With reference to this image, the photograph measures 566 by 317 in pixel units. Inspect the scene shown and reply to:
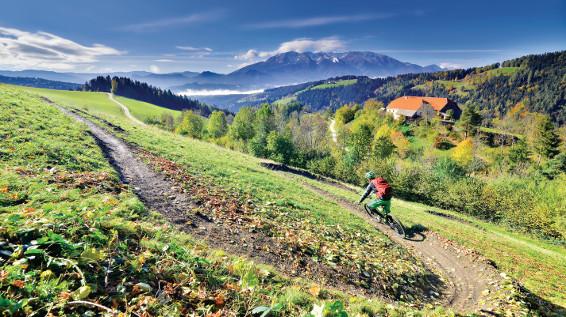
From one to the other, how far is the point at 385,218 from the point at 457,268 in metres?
4.49

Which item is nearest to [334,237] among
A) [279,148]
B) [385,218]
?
[385,218]

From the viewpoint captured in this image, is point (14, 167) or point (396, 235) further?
point (396, 235)

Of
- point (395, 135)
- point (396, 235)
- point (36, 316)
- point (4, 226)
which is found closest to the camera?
point (36, 316)

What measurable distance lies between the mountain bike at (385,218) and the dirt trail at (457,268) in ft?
1.57

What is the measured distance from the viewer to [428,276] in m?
13.3

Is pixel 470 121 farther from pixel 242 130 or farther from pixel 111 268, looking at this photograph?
pixel 111 268

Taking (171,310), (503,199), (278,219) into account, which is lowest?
(503,199)

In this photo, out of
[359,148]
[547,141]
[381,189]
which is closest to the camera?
[381,189]

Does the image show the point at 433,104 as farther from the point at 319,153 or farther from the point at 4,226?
the point at 4,226

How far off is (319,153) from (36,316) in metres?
79.6

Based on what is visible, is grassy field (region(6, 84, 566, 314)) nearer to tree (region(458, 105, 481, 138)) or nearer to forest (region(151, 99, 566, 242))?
forest (region(151, 99, 566, 242))

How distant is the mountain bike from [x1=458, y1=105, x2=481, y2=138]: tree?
119047mm

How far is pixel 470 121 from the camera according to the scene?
114375 millimetres

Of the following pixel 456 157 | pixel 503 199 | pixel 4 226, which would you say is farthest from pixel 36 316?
pixel 456 157
